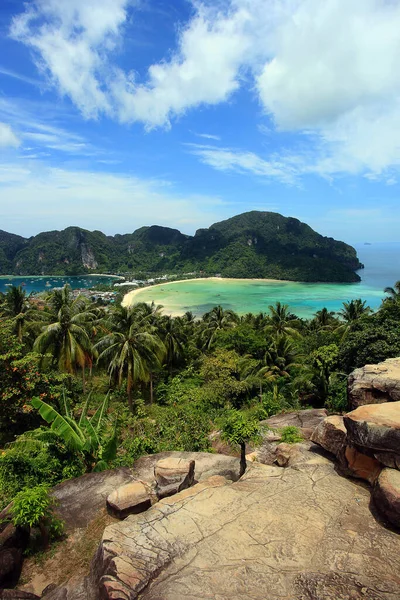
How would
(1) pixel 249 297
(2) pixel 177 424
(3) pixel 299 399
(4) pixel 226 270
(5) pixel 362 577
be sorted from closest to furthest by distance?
(5) pixel 362 577 → (2) pixel 177 424 → (3) pixel 299 399 → (1) pixel 249 297 → (4) pixel 226 270

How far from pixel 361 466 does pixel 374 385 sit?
3.71m

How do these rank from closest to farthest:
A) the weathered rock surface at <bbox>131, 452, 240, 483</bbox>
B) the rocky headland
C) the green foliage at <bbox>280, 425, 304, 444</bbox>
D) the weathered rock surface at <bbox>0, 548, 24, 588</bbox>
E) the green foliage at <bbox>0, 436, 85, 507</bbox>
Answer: the rocky headland < the weathered rock surface at <bbox>0, 548, 24, 588</bbox> < the green foliage at <bbox>0, 436, 85, 507</bbox> < the weathered rock surface at <bbox>131, 452, 240, 483</bbox> < the green foliage at <bbox>280, 425, 304, 444</bbox>

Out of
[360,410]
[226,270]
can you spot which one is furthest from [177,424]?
[226,270]

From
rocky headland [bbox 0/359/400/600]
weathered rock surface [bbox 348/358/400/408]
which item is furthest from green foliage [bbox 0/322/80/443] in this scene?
weathered rock surface [bbox 348/358/400/408]

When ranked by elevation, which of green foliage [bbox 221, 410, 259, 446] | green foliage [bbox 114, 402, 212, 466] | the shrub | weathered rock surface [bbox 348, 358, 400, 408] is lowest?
green foliage [bbox 114, 402, 212, 466]

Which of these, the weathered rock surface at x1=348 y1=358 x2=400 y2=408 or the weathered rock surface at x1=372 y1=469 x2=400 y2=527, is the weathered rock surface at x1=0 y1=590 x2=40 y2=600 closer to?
the weathered rock surface at x1=372 y1=469 x2=400 y2=527

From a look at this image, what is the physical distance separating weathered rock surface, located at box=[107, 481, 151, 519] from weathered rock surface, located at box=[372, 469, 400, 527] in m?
5.45

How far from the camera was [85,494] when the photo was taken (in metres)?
9.38

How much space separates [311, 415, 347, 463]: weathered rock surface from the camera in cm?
978

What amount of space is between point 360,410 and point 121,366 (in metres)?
12.7

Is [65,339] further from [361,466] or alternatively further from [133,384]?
[361,466]

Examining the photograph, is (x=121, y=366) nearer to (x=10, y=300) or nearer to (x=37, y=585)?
(x=37, y=585)

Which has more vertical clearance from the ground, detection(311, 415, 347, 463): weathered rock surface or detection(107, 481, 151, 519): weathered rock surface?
detection(311, 415, 347, 463): weathered rock surface

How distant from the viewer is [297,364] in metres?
25.3
